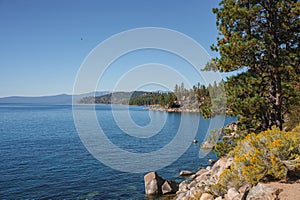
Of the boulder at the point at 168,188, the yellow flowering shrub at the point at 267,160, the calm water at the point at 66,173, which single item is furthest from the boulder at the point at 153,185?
the yellow flowering shrub at the point at 267,160

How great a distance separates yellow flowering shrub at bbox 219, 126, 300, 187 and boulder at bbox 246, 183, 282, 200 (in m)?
0.75

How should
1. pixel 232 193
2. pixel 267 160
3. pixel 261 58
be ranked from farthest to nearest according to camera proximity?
pixel 261 58 < pixel 267 160 < pixel 232 193

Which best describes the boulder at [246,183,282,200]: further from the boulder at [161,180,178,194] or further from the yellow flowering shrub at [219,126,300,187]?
the boulder at [161,180,178,194]

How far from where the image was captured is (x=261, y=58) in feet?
53.0

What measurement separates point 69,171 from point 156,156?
11872 millimetres

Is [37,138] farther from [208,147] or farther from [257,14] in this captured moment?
[257,14]

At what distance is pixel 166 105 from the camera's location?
507 feet

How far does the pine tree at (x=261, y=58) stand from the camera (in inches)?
591

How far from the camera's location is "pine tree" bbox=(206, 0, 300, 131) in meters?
15.0

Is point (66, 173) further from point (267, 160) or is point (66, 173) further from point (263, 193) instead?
point (263, 193)

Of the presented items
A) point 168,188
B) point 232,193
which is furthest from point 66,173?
point 232,193

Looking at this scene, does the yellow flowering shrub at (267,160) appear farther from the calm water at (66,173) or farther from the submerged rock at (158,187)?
the calm water at (66,173)

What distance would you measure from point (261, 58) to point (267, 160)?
839 cm

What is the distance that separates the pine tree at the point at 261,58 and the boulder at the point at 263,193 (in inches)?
279
